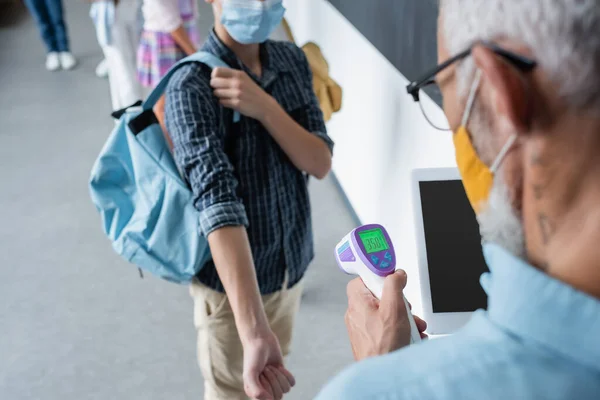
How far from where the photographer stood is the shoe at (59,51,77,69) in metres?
4.17

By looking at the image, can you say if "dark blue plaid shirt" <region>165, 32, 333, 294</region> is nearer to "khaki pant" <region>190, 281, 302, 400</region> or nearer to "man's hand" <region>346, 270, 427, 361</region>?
"khaki pant" <region>190, 281, 302, 400</region>

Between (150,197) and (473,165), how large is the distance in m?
0.85

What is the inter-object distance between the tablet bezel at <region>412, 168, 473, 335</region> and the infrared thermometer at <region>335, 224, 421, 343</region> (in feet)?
0.21

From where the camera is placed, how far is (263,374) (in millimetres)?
1059

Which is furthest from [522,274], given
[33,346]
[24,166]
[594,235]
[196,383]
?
[24,166]

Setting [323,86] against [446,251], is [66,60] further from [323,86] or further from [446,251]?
[446,251]

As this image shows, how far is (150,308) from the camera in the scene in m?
2.26

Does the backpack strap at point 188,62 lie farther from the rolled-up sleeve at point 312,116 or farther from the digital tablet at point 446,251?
the digital tablet at point 446,251

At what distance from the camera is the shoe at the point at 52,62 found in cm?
414

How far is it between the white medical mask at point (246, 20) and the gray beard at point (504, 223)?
2.66ft

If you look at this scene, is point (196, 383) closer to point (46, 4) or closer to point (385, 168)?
point (385, 168)

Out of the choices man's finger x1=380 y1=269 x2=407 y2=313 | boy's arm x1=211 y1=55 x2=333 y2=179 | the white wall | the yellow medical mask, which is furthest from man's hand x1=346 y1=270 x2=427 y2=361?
the white wall

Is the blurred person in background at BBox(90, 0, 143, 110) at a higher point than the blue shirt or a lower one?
higher

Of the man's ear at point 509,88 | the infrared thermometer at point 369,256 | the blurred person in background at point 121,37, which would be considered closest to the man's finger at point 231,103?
the infrared thermometer at point 369,256
